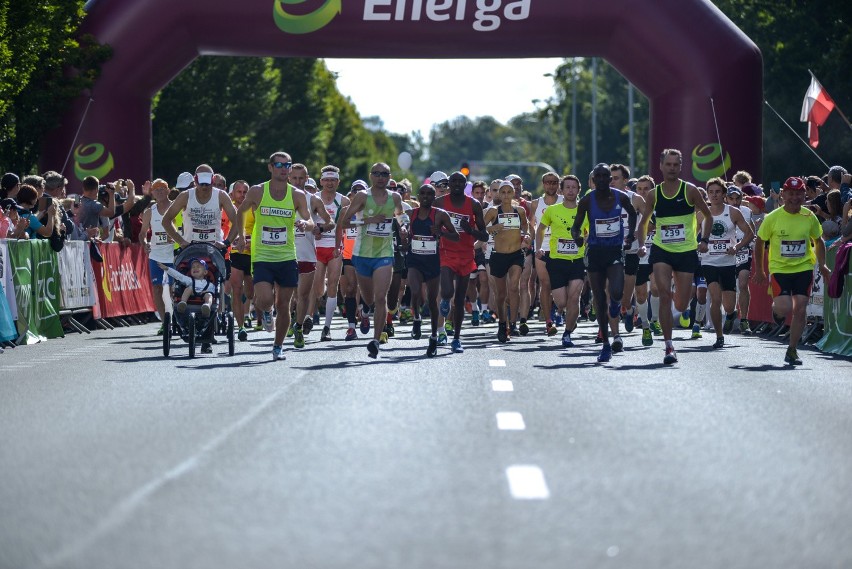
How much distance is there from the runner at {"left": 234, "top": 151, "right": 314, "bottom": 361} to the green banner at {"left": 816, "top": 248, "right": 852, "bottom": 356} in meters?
5.70

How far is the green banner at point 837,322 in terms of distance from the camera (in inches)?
682

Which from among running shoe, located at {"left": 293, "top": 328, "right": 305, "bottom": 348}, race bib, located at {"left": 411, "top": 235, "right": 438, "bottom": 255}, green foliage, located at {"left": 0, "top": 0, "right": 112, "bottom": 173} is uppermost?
green foliage, located at {"left": 0, "top": 0, "right": 112, "bottom": 173}

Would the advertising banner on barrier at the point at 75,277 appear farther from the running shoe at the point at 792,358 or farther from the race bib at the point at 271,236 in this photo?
the running shoe at the point at 792,358

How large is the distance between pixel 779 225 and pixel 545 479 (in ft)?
29.3

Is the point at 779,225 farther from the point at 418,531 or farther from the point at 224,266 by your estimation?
the point at 418,531

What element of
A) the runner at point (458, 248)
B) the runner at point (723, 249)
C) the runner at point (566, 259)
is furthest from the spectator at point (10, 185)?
the runner at point (723, 249)

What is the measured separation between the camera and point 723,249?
2006cm

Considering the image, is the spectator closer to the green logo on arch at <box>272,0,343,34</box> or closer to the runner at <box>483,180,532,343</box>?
the runner at <box>483,180,532,343</box>

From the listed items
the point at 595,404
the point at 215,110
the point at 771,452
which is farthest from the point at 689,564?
the point at 215,110

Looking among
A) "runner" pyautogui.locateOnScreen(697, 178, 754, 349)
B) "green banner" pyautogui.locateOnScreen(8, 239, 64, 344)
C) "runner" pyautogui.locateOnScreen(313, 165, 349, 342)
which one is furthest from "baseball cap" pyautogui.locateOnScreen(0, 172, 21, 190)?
"runner" pyautogui.locateOnScreen(697, 178, 754, 349)

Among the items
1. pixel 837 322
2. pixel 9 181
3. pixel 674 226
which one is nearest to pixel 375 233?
pixel 674 226

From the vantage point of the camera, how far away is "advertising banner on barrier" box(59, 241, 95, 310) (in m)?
20.5

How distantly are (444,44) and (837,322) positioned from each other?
41.0ft

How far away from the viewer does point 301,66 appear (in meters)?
63.9
